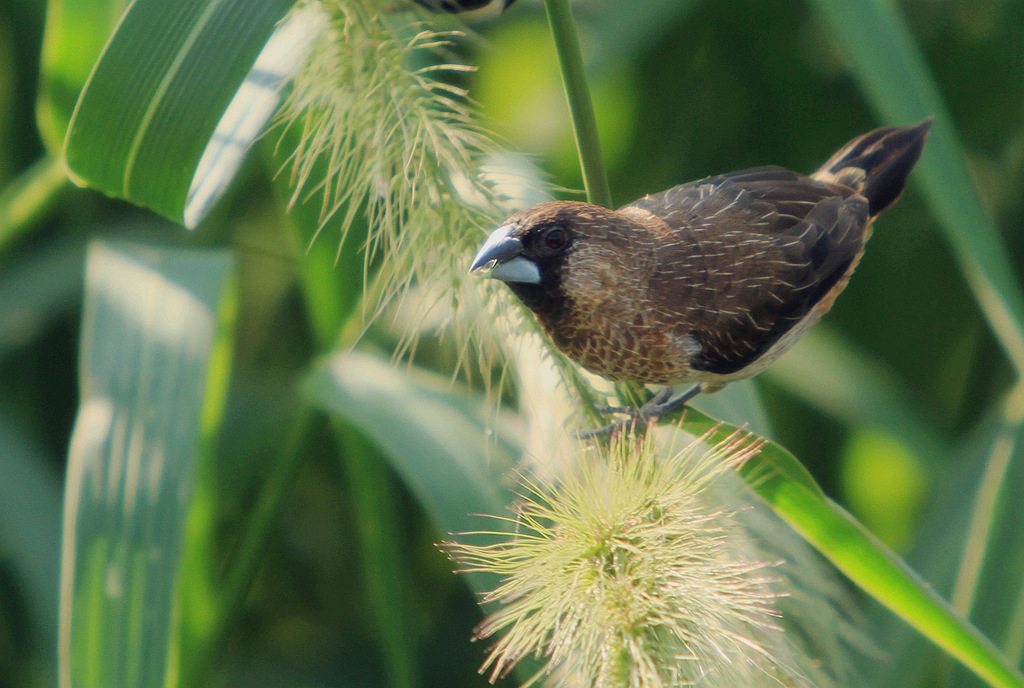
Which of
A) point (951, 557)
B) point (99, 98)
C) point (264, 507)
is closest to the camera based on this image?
point (99, 98)

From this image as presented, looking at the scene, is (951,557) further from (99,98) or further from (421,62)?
(99,98)

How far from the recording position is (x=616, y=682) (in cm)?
50

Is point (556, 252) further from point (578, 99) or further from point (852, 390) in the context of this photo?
point (852, 390)

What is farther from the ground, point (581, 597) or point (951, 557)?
point (581, 597)

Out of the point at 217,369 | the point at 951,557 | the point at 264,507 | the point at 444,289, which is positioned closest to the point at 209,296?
the point at 217,369

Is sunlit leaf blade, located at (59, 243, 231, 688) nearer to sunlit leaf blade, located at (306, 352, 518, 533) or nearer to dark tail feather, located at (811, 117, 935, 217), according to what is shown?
sunlit leaf blade, located at (306, 352, 518, 533)

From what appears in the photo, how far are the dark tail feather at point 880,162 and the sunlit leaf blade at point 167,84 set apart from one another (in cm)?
69

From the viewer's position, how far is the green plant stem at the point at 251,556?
89cm

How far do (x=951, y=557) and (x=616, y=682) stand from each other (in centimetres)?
79

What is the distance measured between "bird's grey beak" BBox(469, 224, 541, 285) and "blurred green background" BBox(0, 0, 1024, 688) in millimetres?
631

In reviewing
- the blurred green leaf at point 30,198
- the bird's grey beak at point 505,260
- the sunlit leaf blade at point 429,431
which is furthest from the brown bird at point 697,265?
the blurred green leaf at point 30,198

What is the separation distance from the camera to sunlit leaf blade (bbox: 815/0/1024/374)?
87cm

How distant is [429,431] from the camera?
87 centimetres

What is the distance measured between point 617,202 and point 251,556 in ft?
2.91
